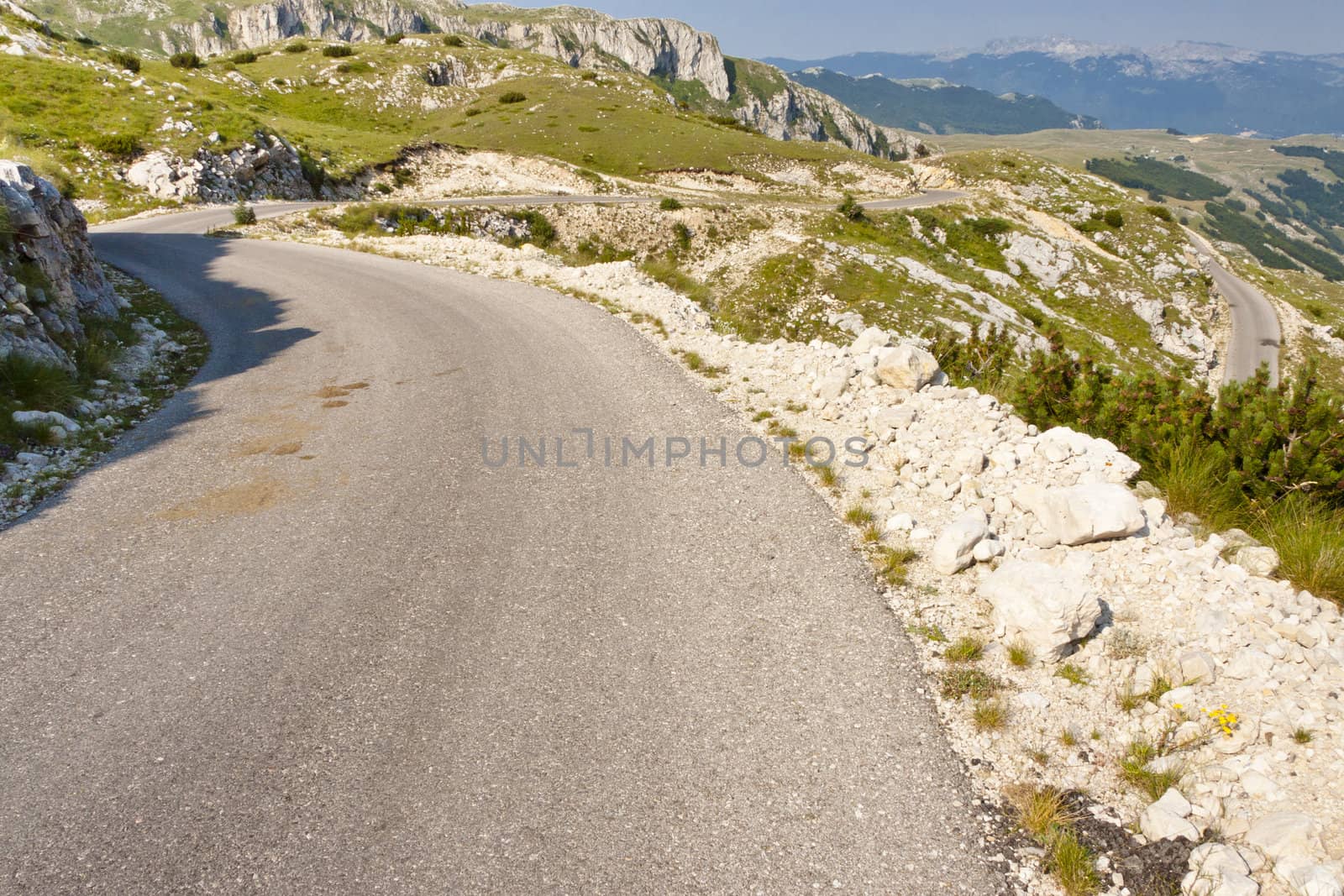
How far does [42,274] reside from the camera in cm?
1296

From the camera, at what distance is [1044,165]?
91438 mm

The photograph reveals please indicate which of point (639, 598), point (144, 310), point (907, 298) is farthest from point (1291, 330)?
point (144, 310)

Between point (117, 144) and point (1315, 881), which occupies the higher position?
point (117, 144)

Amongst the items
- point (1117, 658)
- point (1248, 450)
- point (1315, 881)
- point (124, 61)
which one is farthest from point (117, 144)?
point (1315, 881)

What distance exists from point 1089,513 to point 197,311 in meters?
21.8

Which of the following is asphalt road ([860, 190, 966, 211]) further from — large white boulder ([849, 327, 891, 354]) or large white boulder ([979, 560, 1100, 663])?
large white boulder ([979, 560, 1100, 663])

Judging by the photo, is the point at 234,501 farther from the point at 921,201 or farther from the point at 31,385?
the point at 921,201

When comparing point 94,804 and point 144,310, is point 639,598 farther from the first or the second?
point 144,310

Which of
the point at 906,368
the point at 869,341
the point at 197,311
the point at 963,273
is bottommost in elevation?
the point at 906,368

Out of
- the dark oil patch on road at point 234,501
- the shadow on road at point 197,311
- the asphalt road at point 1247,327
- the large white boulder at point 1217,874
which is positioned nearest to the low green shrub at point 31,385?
the shadow on road at point 197,311

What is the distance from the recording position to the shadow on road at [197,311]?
10461 mm

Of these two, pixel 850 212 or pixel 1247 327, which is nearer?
pixel 850 212

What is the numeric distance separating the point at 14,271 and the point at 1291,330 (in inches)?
3942

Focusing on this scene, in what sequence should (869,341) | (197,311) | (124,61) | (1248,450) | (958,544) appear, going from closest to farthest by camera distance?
(958,544), (1248,450), (869,341), (197,311), (124,61)
